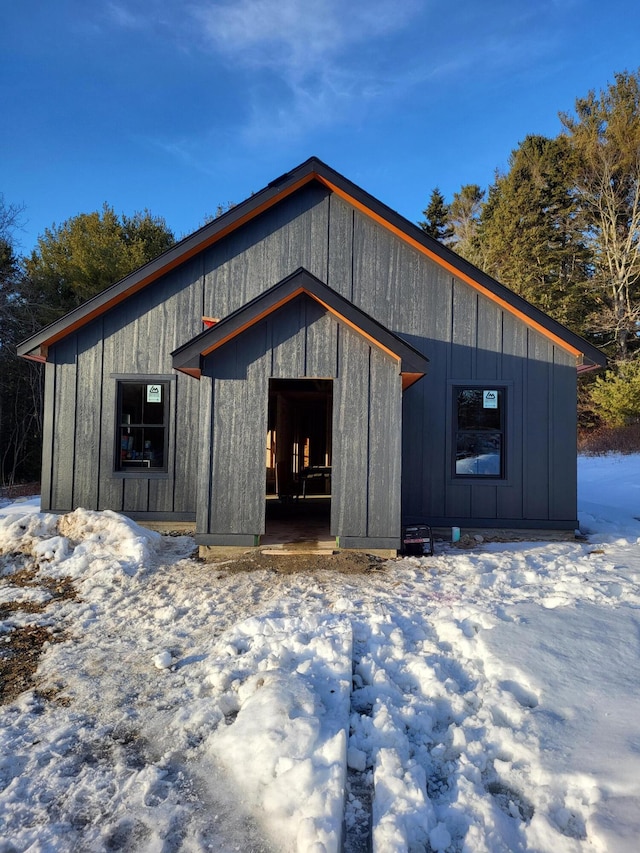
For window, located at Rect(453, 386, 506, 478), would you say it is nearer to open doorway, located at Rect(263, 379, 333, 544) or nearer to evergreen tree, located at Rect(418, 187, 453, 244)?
open doorway, located at Rect(263, 379, 333, 544)

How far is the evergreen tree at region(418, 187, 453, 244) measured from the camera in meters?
33.2

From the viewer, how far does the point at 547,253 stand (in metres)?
24.5

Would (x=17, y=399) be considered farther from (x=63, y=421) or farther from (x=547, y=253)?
(x=547, y=253)

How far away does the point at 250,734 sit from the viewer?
267cm

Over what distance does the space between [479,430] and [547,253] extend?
19751 millimetres

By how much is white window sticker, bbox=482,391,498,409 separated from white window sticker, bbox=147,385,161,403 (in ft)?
17.6

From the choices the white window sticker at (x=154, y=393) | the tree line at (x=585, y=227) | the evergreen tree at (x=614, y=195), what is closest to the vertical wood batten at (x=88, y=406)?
the white window sticker at (x=154, y=393)

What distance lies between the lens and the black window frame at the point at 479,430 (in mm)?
8391

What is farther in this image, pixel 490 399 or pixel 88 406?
pixel 88 406

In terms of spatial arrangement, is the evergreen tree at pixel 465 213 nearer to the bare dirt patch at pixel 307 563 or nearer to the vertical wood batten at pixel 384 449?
the vertical wood batten at pixel 384 449

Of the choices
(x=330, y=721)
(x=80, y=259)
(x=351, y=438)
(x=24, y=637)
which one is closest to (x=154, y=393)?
(x=351, y=438)

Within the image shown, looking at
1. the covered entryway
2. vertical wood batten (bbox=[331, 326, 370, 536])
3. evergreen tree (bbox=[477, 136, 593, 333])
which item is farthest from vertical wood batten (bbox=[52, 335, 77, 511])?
evergreen tree (bbox=[477, 136, 593, 333])

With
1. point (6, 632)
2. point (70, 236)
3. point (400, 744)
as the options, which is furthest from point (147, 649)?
point (70, 236)

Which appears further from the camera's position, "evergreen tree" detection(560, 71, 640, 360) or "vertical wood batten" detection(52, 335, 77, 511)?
"evergreen tree" detection(560, 71, 640, 360)
